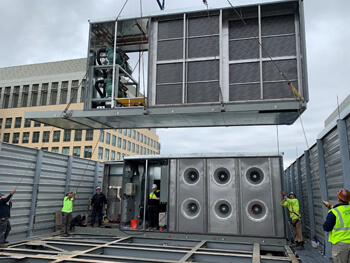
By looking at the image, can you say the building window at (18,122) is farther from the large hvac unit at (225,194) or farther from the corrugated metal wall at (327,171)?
the corrugated metal wall at (327,171)

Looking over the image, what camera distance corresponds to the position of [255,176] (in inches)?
392

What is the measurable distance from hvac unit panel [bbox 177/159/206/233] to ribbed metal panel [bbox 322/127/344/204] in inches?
157

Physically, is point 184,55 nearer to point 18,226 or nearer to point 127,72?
point 127,72

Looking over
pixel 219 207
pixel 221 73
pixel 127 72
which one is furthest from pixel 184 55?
pixel 219 207

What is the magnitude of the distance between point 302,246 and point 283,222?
0.94m

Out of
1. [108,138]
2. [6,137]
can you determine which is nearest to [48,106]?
[6,137]

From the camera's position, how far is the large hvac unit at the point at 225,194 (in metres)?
9.63

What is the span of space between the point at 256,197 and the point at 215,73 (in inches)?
170

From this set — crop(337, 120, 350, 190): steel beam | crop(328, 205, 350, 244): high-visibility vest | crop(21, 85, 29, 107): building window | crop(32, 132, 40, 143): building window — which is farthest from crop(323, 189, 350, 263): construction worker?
crop(21, 85, 29, 107): building window

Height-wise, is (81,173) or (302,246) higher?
(81,173)

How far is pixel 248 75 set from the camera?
1009 centimetres

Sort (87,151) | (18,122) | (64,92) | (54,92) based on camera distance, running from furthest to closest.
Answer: (18,122) < (54,92) < (64,92) < (87,151)

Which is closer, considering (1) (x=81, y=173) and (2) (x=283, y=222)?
(2) (x=283, y=222)

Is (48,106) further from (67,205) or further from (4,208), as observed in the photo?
(4,208)
